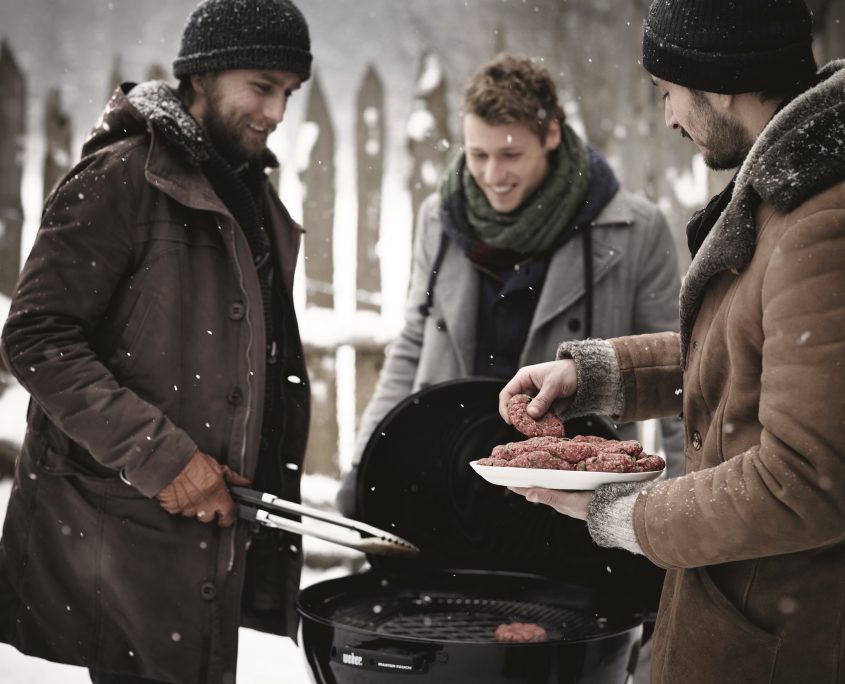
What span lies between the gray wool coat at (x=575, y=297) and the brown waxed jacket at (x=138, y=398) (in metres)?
0.60

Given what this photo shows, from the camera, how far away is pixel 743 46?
5.34 feet

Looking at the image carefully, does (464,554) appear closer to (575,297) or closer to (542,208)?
(575,297)

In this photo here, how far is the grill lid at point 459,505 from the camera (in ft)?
8.74

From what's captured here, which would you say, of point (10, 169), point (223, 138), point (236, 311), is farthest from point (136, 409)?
point (10, 169)

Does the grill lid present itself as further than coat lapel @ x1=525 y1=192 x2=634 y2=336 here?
No

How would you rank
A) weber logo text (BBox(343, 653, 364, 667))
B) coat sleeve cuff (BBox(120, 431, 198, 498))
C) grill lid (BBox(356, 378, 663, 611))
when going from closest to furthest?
weber logo text (BBox(343, 653, 364, 667))
coat sleeve cuff (BBox(120, 431, 198, 498))
grill lid (BBox(356, 378, 663, 611))

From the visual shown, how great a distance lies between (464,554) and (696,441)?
3.99 ft

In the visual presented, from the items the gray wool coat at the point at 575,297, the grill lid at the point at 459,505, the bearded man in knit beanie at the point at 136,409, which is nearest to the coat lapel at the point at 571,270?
the gray wool coat at the point at 575,297

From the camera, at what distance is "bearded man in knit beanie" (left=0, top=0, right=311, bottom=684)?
94.7 inches

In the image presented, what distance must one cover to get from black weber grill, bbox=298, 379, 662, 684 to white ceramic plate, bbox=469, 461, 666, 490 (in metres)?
0.80

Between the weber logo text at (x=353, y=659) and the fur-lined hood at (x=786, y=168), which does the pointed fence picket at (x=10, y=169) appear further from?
the fur-lined hood at (x=786, y=168)

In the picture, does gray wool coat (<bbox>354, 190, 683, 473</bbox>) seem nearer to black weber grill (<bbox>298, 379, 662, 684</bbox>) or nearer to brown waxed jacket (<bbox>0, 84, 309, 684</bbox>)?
black weber grill (<bbox>298, 379, 662, 684</bbox>)

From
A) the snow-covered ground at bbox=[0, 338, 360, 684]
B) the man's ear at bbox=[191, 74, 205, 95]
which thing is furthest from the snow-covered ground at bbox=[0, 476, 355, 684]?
the man's ear at bbox=[191, 74, 205, 95]

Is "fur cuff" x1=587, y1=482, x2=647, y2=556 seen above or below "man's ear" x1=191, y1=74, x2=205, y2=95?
below
